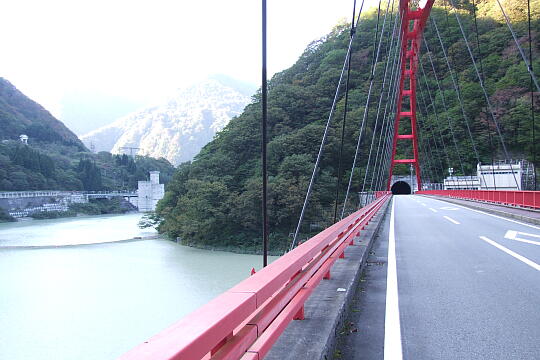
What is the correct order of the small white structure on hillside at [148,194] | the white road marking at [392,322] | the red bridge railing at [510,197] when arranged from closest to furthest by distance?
the white road marking at [392,322] → the red bridge railing at [510,197] → the small white structure on hillside at [148,194]

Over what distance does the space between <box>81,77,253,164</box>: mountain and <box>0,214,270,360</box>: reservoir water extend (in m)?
96.2

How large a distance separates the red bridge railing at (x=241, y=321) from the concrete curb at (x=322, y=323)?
165mm

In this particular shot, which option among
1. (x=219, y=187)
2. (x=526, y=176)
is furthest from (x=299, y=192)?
(x=526, y=176)

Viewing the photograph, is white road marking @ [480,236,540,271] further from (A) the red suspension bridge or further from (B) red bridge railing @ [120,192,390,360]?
(B) red bridge railing @ [120,192,390,360]

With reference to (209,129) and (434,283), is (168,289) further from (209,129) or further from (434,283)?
(209,129)

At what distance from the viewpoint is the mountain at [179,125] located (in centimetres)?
14675

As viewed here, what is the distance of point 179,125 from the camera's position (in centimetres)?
15700

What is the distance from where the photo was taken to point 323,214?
126 ft

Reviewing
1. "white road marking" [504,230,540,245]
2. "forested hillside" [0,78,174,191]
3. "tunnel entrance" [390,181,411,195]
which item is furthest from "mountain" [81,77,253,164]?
"white road marking" [504,230,540,245]

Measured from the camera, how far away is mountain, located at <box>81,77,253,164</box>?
14675cm

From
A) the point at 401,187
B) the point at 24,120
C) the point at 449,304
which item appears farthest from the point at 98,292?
the point at 24,120

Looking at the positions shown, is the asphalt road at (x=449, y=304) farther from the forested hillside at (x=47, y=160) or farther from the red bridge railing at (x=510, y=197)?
the forested hillside at (x=47, y=160)

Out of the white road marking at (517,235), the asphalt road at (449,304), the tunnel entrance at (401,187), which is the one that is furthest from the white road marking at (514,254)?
the tunnel entrance at (401,187)

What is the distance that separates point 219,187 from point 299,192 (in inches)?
383
